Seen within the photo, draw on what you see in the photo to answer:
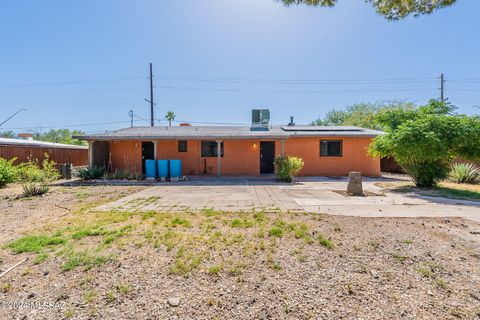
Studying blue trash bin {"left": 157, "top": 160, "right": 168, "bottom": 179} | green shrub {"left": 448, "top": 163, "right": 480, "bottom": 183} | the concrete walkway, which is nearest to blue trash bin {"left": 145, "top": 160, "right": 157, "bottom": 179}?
blue trash bin {"left": 157, "top": 160, "right": 168, "bottom": 179}

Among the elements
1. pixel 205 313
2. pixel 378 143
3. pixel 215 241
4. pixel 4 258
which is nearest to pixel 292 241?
pixel 215 241

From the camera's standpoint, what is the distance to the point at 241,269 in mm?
2795

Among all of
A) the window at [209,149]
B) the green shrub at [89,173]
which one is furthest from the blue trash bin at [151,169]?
the window at [209,149]

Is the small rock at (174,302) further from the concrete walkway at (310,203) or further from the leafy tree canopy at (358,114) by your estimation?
the leafy tree canopy at (358,114)

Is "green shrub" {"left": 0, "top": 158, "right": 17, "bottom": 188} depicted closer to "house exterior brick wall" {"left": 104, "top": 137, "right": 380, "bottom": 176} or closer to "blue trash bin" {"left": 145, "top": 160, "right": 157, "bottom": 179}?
"house exterior brick wall" {"left": 104, "top": 137, "right": 380, "bottom": 176}

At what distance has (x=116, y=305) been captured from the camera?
219 cm

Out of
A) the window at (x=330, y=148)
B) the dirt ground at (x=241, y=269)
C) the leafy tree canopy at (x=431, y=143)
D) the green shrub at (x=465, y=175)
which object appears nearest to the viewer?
the dirt ground at (x=241, y=269)

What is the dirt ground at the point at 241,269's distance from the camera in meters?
2.15

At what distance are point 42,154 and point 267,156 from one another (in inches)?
521

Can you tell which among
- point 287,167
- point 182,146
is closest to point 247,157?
point 287,167

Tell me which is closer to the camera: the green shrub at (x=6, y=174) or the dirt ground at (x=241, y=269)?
the dirt ground at (x=241, y=269)

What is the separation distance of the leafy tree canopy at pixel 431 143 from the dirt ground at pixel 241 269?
13.9 feet

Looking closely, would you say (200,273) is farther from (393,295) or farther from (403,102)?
(403,102)

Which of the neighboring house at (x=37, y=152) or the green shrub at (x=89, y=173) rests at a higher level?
the neighboring house at (x=37, y=152)
